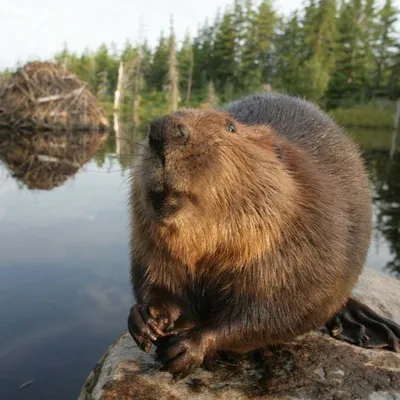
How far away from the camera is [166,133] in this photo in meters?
1.55

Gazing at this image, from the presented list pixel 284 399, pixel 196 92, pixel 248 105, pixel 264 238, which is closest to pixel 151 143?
Result: pixel 264 238

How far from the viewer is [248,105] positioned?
296 cm

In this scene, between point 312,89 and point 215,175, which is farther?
point 312,89

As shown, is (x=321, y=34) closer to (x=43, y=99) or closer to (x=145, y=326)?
(x=43, y=99)

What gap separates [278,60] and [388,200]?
1625 inches

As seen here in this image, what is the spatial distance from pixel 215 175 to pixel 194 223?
184 millimetres

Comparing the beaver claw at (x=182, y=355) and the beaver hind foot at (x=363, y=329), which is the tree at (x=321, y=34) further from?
the beaver claw at (x=182, y=355)

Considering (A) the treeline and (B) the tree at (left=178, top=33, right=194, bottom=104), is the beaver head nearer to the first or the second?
(A) the treeline

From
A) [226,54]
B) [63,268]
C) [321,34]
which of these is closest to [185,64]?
[226,54]

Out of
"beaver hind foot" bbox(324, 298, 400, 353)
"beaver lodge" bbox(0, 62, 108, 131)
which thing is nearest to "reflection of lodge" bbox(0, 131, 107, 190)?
"beaver lodge" bbox(0, 62, 108, 131)

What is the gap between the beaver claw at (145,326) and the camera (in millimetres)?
1978

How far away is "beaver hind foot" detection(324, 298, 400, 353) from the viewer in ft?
8.20

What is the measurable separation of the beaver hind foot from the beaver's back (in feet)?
1.11

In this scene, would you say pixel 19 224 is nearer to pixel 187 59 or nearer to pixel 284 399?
pixel 284 399
